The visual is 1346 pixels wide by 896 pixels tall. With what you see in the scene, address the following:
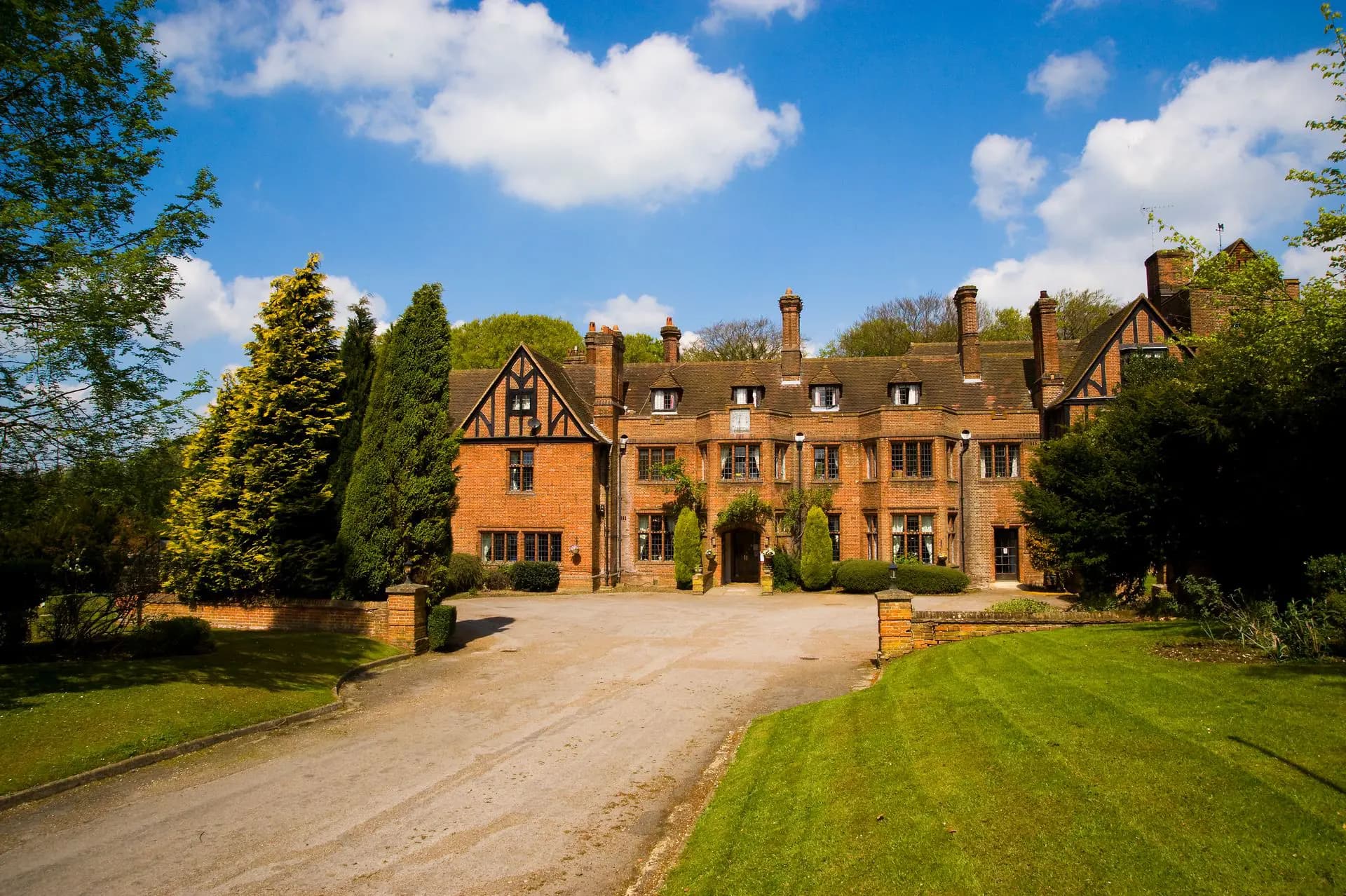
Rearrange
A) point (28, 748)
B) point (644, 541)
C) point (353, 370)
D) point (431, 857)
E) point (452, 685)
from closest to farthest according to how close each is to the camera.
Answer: point (431, 857), point (28, 748), point (452, 685), point (353, 370), point (644, 541)

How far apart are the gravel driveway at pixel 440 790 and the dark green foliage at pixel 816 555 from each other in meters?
14.4

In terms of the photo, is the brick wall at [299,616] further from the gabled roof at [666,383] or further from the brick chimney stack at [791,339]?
the brick chimney stack at [791,339]

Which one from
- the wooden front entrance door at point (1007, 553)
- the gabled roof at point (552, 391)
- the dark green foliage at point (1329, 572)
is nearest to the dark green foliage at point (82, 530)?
the gabled roof at point (552, 391)

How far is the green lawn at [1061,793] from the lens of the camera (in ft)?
16.6

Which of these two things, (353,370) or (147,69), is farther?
(353,370)

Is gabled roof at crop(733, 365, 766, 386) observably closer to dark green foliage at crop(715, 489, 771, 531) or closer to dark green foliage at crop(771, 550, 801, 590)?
dark green foliage at crop(715, 489, 771, 531)

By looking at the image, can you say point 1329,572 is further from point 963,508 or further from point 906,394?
point 906,394

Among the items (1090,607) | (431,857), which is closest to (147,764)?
(431,857)

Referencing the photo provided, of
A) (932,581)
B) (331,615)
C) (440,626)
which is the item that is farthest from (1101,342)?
(331,615)

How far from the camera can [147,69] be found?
12.6 meters

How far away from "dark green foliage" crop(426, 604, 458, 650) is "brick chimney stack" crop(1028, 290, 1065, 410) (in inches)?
1066

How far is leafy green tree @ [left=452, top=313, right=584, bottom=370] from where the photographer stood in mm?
62375

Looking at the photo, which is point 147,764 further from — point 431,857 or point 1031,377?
point 1031,377

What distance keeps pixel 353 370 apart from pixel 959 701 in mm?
17030
